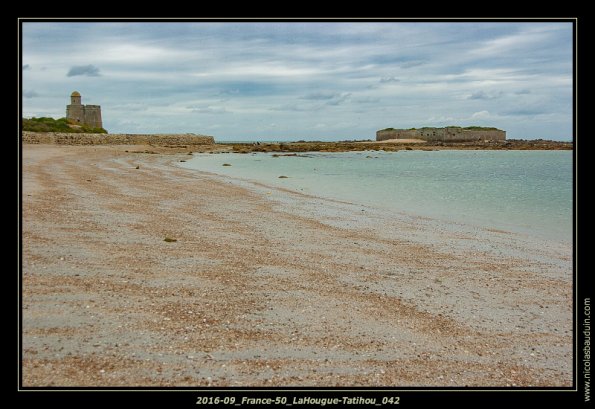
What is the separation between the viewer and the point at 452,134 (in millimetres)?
150250

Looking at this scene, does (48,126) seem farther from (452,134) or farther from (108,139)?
(452,134)

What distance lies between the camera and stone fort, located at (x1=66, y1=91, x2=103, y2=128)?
93.9 metres

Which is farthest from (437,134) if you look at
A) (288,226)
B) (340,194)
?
(288,226)

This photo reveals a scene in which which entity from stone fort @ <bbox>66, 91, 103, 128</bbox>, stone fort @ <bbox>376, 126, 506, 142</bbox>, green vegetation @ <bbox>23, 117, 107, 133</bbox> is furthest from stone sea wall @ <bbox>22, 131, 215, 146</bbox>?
stone fort @ <bbox>376, 126, 506, 142</bbox>

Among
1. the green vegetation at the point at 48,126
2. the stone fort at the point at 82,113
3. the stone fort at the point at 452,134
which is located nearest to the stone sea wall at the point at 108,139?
the green vegetation at the point at 48,126

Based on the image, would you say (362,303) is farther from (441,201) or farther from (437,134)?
(437,134)

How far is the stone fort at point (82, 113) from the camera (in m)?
93.9

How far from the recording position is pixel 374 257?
878 centimetres

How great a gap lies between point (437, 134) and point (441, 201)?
5618 inches

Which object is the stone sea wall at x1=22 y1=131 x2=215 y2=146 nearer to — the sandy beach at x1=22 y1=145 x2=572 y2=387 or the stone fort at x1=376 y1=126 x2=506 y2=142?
the sandy beach at x1=22 y1=145 x2=572 y2=387

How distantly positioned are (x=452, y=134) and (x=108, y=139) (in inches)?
4324

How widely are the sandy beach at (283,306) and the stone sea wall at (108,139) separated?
56571mm

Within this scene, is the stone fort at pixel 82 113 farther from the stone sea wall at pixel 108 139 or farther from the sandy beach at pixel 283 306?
the sandy beach at pixel 283 306
